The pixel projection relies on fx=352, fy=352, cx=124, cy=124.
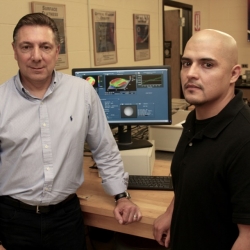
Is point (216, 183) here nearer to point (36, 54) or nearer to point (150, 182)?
point (150, 182)

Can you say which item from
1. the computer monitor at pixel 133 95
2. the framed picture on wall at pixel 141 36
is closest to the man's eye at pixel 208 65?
the computer monitor at pixel 133 95

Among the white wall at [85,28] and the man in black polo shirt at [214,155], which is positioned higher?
the white wall at [85,28]

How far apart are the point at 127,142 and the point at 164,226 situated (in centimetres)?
69

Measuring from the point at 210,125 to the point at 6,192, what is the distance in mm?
904

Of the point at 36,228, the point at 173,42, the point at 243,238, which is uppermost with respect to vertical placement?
the point at 173,42

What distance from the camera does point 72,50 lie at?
3.06m

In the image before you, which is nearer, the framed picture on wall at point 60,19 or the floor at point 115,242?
the floor at point 115,242

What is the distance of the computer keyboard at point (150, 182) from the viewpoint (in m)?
1.79

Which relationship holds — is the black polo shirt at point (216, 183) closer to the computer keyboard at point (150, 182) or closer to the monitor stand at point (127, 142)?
the computer keyboard at point (150, 182)

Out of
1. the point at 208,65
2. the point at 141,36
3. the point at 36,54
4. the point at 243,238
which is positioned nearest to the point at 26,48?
the point at 36,54

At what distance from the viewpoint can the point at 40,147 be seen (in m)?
1.47

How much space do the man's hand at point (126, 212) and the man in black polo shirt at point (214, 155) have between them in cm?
36

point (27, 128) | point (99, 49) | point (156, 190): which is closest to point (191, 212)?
point (156, 190)

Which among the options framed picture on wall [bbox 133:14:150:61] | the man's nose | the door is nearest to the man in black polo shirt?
the man's nose
